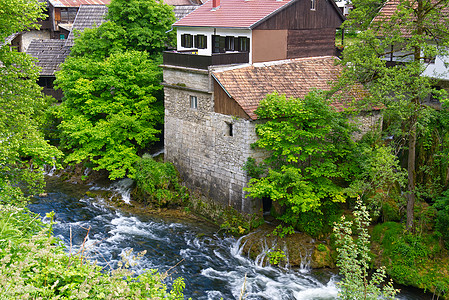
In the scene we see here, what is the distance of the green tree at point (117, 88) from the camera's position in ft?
90.4

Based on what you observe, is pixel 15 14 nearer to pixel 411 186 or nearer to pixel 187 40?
pixel 187 40

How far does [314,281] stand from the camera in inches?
743

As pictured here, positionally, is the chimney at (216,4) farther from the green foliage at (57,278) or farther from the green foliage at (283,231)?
the green foliage at (57,278)

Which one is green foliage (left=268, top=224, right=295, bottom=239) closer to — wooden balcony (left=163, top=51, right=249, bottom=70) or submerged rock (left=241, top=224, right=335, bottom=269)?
submerged rock (left=241, top=224, right=335, bottom=269)

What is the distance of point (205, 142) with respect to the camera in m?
25.2

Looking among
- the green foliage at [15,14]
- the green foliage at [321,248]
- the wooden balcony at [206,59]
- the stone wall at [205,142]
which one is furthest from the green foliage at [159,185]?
the green foliage at [15,14]

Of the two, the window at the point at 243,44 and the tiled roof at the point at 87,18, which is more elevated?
the tiled roof at the point at 87,18

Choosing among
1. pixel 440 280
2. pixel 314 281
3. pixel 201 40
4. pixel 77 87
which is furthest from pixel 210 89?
pixel 440 280

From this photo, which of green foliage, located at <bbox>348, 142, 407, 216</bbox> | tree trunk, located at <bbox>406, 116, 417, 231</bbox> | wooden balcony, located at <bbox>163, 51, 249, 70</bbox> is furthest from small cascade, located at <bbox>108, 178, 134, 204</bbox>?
tree trunk, located at <bbox>406, 116, 417, 231</bbox>

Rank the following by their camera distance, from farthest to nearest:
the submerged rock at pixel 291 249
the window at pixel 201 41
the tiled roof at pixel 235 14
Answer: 1. the window at pixel 201 41
2. the tiled roof at pixel 235 14
3. the submerged rock at pixel 291 249

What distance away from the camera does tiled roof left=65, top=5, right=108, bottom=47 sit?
132 ft

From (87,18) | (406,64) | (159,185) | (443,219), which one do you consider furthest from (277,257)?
(87,18)

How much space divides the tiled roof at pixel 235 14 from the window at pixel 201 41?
730mm

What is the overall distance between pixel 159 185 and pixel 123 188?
3274 millimetres
